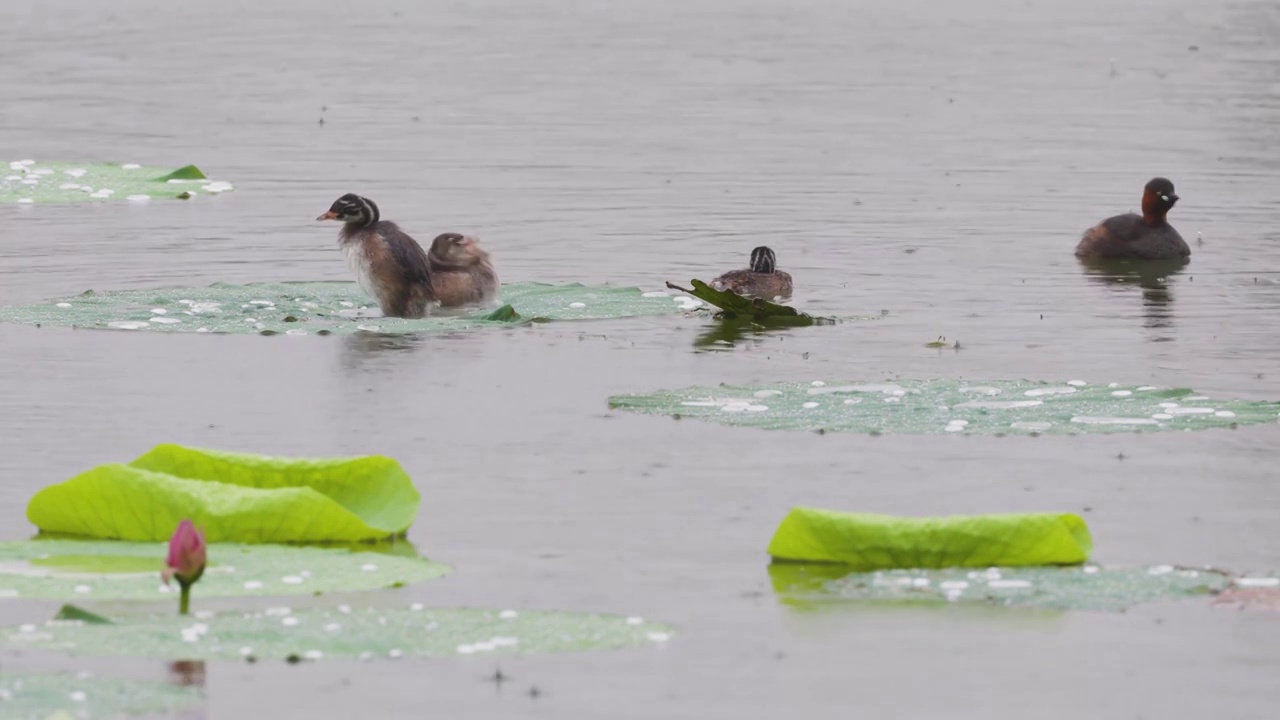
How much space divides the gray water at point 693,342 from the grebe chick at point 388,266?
100 centimetres

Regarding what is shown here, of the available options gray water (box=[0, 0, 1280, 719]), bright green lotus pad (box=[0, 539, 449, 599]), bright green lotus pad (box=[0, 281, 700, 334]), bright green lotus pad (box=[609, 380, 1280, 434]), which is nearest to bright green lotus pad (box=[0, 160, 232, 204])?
gray water (box=[0, 0, 1280, 719])

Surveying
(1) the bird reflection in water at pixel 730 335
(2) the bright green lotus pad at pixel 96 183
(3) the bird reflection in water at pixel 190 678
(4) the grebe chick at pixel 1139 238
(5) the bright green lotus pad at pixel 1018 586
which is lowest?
(3) the bird reflection in water at pixel 190 678

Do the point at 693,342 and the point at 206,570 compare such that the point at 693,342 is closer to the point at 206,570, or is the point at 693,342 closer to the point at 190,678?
the point at 206,570

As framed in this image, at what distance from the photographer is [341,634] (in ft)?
26.1

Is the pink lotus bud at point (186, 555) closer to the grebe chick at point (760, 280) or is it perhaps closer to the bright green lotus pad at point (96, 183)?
the grebe chick at point (760, 280)

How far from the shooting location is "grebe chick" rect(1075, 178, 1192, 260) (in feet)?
64.5

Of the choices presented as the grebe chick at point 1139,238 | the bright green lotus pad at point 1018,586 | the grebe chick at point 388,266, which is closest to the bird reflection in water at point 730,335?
the grebe chick at point 388,266

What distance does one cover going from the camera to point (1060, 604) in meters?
8.61

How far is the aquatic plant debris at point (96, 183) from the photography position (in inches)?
900

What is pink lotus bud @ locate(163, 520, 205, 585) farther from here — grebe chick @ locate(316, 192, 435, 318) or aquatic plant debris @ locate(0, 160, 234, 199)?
aquatic plant debris @ locate(0, 160, 234, 199)

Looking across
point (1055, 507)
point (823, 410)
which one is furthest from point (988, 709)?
point (823, 410)

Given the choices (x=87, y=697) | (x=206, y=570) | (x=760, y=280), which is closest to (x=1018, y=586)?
(x=206, y=570)

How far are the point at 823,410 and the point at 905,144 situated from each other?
16568 mm

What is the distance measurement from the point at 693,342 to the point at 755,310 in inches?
32.7
